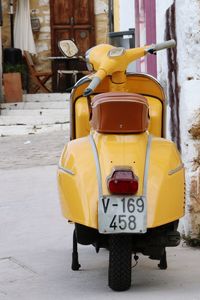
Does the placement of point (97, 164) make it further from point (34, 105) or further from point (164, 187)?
point (34, 105)

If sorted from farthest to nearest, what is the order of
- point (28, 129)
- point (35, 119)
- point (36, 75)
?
1. point (36, 75)
2. point (35, 119)
3. point (28, 129)

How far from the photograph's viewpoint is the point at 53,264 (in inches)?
198

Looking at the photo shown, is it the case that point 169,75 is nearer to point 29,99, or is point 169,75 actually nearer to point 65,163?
point 65,163

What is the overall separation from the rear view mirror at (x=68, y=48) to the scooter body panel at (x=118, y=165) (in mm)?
13257

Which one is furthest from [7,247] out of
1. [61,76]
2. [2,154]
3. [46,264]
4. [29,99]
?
[61,76]

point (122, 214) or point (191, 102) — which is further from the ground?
point (191, 102)

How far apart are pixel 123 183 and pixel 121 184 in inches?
0.4

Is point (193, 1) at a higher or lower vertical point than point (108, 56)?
higher

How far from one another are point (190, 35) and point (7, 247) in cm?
204

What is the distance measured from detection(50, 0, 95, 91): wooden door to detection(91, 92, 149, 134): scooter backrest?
45.6 feet

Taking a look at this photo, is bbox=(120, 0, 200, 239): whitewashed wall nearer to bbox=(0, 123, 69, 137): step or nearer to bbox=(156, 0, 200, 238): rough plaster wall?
bbox=(156, 0, 200, 238): rough plaster wall

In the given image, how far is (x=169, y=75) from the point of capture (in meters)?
5.78

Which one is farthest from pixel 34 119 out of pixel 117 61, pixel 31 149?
pixel 117 61

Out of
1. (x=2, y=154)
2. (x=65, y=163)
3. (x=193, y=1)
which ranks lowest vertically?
(x=2, y=154)
